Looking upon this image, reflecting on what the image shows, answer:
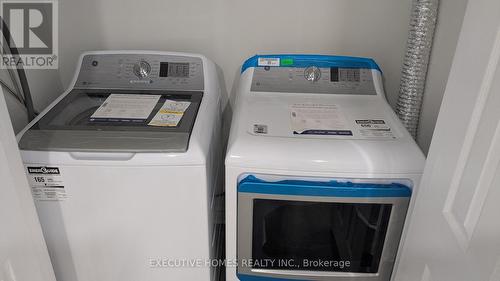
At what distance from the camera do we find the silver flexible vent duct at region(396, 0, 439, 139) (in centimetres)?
140

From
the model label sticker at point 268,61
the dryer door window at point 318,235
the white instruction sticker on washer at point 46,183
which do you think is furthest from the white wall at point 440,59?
the white instruction sticker on washer at point 46,183

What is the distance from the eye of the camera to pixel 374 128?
1.27 meters

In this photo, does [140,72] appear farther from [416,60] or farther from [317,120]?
[416,60]

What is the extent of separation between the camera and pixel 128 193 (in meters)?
1.15

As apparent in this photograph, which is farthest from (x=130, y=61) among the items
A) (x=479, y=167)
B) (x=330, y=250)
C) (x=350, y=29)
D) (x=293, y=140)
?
(x=479, y=167)

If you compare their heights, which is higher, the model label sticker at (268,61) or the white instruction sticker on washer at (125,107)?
the model label sticker at (268,61)

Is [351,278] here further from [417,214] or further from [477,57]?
[477,57]

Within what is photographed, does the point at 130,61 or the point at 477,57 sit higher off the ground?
the point at 477,57

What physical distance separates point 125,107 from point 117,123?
0.12m

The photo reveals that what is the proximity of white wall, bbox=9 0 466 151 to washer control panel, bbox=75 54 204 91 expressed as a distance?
0.56 ft

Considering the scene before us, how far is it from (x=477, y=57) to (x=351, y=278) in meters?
0.88

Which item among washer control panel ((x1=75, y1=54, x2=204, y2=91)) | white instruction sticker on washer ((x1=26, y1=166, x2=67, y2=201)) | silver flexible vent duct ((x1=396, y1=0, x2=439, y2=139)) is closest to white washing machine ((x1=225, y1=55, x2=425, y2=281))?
silver flexible vent duct ((x1=396, y1=0, x2=439, y2=139))

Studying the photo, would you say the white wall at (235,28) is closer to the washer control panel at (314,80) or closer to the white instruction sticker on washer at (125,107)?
the washer control panel at (314,80)

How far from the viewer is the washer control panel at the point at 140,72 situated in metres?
1.51
